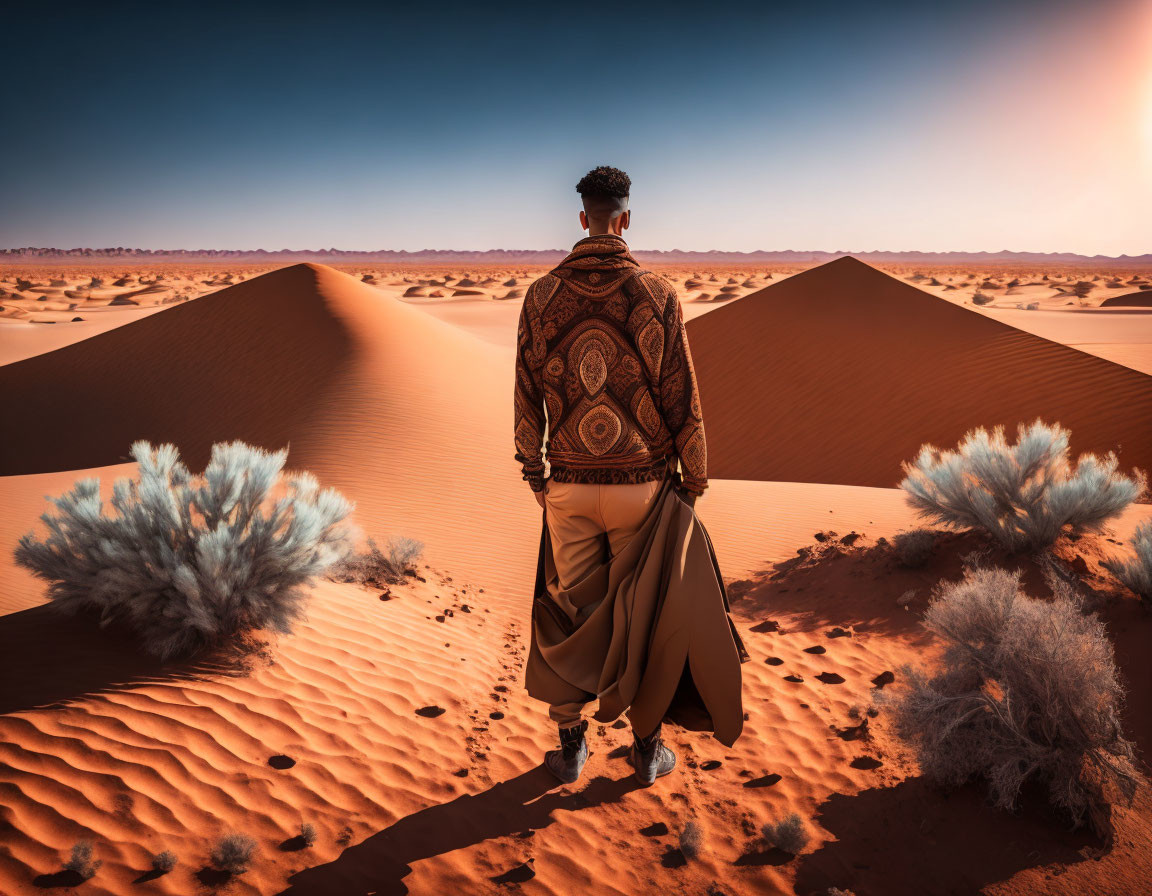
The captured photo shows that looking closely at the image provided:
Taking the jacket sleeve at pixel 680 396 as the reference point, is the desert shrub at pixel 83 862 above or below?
below

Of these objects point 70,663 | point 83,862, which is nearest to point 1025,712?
point 83,862

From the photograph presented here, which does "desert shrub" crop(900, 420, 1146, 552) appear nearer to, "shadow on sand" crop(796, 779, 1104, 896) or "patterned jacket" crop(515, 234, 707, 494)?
"shadow on sand" crop(796, 779, 1104, 896)

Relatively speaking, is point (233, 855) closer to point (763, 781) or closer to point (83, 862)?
point (83, 862)

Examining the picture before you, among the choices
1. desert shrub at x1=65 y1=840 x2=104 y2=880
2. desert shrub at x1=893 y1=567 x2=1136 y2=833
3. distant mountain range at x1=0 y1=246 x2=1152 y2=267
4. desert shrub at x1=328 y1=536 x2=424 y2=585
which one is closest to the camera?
desert shrub at x1=65 y1=840 x2=104 y2=880

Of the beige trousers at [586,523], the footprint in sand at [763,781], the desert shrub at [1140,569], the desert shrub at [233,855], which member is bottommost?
the footprint in sand at [763,781]

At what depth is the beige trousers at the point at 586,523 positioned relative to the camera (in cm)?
328

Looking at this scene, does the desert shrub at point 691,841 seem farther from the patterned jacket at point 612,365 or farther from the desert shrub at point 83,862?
the desert shrub at point 83,862

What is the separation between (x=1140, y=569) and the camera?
4.79m

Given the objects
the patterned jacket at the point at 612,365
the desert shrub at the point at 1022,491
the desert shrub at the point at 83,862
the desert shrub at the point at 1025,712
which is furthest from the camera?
the desert shrub at the point at 1022,491

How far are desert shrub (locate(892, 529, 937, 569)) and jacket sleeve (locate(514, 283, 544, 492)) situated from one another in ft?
13.2

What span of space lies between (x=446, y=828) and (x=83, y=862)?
144 cm

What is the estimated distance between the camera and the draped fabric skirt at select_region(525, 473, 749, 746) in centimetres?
327

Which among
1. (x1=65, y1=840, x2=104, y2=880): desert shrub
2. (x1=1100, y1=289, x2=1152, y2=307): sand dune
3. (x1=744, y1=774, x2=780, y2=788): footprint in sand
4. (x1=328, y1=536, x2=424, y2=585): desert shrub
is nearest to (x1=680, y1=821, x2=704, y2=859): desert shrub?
(x1=744, y1=774, x2=780, y2=788): footprint in sand

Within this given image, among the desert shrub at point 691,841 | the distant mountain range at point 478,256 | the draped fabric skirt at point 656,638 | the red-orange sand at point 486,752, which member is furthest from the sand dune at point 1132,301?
the distant mountain range at point 478,256
